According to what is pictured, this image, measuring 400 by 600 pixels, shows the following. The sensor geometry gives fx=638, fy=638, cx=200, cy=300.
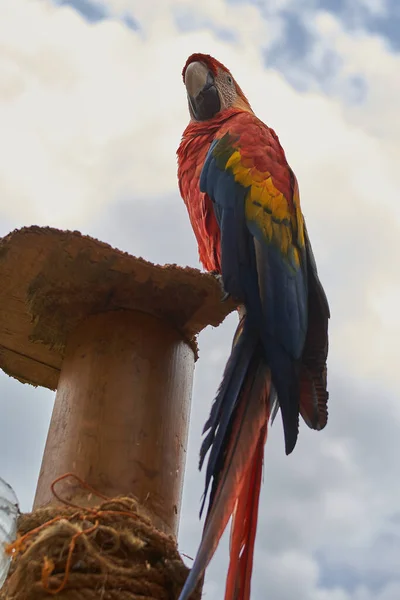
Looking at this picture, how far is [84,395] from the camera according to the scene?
5.40 ft

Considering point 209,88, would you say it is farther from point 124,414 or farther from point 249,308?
point 124,414

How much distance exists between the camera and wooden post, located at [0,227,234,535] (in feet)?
5.07

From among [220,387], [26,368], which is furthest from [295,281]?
[26,368]

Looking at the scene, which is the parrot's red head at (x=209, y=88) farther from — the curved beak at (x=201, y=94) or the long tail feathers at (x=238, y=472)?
the long tail feathers at (x=238, y=472)

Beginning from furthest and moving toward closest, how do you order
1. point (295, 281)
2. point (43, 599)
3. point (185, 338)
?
point (295, 281), point (185, 338), point (43, 599)

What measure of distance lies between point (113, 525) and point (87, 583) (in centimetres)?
12

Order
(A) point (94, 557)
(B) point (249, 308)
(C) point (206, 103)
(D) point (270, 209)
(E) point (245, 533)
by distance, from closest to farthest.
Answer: (A) point (94, 557)
(E) point (245, 533)
(B) point (249, 308)
(D) point (270, 209)
(C) point (206, 103)

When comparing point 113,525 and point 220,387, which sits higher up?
point 220,387

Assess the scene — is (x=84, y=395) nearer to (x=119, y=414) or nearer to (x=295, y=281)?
(x=119, y=414)

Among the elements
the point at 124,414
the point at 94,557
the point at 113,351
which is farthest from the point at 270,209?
the point at 94,557

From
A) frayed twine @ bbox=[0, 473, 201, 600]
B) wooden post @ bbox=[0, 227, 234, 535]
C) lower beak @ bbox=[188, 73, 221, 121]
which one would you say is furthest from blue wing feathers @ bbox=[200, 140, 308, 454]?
lower beak @ bbox=[188, 73, 221, 121]

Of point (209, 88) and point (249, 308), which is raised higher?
point (209, 88)

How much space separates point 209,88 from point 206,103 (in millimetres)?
80

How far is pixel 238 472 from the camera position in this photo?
143 centimetres
